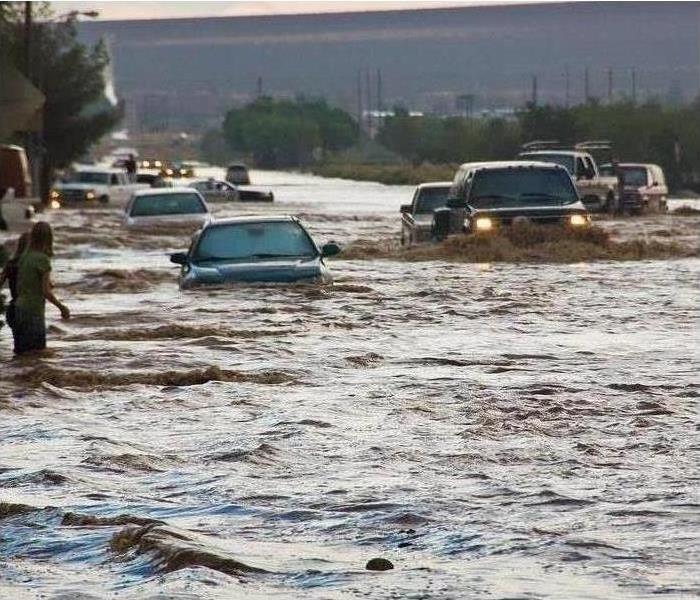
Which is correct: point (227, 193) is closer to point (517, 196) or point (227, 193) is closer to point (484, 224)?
point (484, 224)

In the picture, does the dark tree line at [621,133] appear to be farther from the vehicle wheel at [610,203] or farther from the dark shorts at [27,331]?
the dark shorts at [27,331]

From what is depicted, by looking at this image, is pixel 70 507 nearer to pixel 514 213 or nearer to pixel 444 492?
pixel 444 492

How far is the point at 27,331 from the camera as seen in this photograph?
22.3 metres

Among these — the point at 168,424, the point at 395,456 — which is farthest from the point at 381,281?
the point at 395,456

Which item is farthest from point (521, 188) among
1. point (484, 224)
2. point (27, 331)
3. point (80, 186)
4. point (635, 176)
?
point (80, 186)

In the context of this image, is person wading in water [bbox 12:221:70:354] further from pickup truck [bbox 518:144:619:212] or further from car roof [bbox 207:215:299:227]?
pickup truck [bbox 518:144:619:212]

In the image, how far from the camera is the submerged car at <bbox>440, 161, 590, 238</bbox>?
113 ft

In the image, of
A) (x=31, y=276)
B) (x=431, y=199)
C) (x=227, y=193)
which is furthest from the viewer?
Answer: (x=227, y=193)

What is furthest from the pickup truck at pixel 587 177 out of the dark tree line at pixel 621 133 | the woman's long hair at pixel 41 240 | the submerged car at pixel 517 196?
the dark tree line at pixel 621 133

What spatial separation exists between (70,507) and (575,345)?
10576 millimetres

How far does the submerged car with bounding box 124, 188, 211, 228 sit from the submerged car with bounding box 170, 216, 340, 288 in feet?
58.1

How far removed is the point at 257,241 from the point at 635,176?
35265 mm

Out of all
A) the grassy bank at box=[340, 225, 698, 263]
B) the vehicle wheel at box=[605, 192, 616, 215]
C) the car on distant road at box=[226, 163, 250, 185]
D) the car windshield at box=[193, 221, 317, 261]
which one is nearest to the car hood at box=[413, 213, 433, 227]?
the grassy bank at box=[340, 225, 698, 263]

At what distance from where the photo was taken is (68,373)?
20953 millimetres
